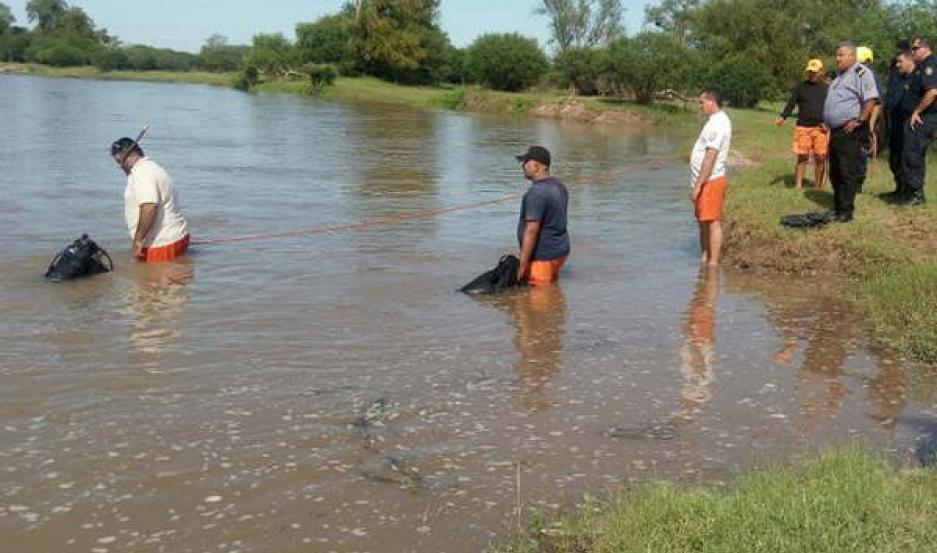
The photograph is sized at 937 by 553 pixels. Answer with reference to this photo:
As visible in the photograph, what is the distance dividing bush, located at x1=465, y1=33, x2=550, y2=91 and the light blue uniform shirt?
6071 cm

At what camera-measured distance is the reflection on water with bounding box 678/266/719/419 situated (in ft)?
20.0

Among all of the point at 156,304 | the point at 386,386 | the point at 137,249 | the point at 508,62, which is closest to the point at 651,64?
the point at 508,62

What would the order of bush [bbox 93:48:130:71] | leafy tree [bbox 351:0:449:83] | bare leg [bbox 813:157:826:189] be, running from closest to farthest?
bare leg [bbox 813:157:826:189], leafy tree [bbox 351:0:449:83], bush [bbox 93:48:130:71]

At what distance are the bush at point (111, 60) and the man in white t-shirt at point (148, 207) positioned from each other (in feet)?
345

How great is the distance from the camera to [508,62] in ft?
229

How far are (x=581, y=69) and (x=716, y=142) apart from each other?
5438 centimetres

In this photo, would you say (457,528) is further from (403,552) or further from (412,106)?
(412,106)

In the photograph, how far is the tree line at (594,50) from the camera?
5591 cm

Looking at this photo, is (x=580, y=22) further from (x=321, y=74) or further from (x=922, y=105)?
(x=922, y=105)

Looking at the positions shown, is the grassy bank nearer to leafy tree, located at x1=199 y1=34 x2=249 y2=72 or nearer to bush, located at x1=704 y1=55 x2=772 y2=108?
bush, located at x1=704 y1=55 x2=772 y2=108

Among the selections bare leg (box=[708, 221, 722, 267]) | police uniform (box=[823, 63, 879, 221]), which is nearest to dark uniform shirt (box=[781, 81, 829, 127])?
police uniform (box=[823, 63, 879, 221])

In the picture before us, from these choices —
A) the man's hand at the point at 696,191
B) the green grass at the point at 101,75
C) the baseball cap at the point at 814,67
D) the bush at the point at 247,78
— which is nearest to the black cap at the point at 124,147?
the man's hand at the point at 696,191

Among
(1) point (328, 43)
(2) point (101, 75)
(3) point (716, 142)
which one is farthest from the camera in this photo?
(2) point (101, 75)

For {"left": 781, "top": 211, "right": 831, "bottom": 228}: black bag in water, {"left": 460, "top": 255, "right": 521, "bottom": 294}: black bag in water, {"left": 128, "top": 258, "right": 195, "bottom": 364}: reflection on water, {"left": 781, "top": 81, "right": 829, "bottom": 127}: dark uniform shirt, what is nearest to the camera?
{"left": 128, "top": 258, "right": 195, "bottom": 364}: reflection on water
